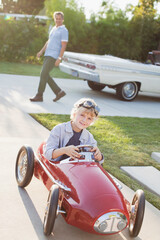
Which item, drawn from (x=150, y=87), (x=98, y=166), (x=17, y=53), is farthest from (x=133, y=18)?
(x=98, y=166)

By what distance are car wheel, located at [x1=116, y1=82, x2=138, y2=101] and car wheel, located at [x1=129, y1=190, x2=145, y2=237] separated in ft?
23.6

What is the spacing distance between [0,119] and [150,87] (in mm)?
5313

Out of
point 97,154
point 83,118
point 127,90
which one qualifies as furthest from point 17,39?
point 97,154

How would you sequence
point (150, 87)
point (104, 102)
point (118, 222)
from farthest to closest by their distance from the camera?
point (150, 87), point (104, 102), point (118, 222)

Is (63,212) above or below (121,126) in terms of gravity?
above

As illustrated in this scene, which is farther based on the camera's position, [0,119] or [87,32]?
[87,32]

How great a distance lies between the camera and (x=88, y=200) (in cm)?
302

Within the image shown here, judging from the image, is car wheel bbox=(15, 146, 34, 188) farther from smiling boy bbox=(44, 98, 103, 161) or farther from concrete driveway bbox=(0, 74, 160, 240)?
smiling boy bbox=(44, 98, 103, 161)

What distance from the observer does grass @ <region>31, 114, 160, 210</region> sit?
4.81 m

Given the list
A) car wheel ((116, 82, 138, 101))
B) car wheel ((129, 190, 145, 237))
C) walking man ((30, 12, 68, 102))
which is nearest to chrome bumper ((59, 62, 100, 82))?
car wheel ((116, 82, 138, 101))

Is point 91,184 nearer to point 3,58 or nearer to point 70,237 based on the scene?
point 70,237

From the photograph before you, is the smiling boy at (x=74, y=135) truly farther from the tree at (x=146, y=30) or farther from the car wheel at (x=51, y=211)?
the tree at (x=146, y=30)

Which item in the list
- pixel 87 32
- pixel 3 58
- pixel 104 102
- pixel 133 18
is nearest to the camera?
pixel 104 102

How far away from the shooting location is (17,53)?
17453 mm
